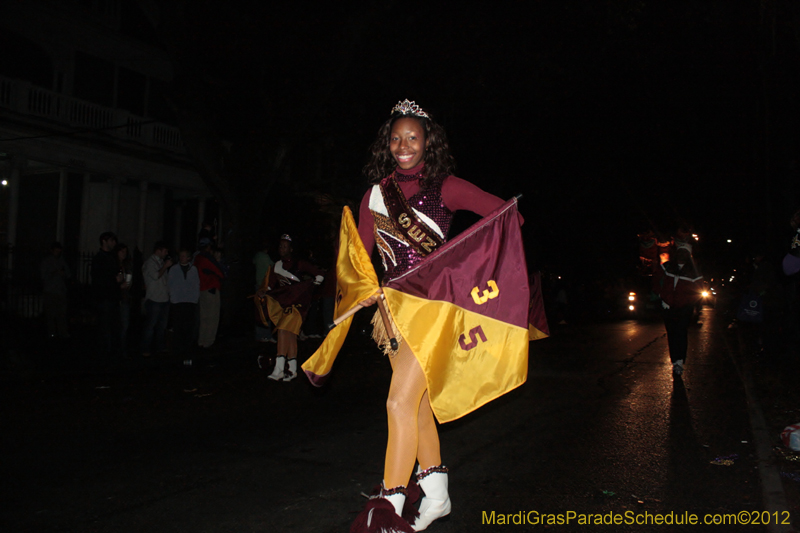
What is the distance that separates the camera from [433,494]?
3.61 metres

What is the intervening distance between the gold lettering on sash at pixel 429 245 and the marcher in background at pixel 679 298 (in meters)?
6.67

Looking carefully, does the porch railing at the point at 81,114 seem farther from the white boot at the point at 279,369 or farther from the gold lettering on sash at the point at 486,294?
the gold lettering on sash at the point at 486,294

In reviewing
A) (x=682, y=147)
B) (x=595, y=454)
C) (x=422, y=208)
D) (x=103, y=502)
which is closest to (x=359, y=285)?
(x=422, y=208)

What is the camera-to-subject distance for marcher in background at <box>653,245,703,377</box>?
9289mm

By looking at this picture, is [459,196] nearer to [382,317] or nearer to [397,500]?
[382,317]

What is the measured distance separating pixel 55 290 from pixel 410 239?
1107 centimetres

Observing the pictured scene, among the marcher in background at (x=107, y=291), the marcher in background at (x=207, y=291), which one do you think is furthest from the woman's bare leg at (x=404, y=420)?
the marcher in background at (x=207, y=291)

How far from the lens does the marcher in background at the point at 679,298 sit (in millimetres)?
9289

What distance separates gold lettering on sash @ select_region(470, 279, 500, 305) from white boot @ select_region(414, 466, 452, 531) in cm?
90

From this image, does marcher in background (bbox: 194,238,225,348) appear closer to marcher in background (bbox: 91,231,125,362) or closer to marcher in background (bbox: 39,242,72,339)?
marcher in background (bbox: 91,231,125,362)

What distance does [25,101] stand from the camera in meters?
17.2

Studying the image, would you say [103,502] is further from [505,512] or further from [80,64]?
[80,64]

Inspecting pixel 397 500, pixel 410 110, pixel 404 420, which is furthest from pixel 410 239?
pixel 397 500

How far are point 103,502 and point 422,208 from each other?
100 inches
